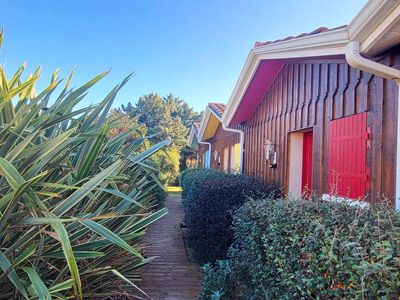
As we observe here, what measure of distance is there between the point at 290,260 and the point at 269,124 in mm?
5370

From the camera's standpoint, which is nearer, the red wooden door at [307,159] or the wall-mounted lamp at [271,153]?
Result: the red wooden door at [307,159]

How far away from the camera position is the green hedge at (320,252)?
158 centimetres

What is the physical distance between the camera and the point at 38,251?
2.07 m

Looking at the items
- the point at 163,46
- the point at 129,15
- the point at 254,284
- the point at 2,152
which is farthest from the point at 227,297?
the point at 163,46

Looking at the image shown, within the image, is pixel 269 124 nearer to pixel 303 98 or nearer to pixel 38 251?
pixel 303 98

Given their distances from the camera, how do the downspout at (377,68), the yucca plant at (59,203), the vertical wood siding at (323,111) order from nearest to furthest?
the yucca plant at (59,203) → the downspout at (377,68) → the vertical wood siding at (323,111)

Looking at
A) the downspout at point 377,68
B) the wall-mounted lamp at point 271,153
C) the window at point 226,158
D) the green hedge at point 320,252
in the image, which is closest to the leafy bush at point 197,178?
the wall-mounted lamp at point 271,153

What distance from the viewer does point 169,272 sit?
5.53 meters

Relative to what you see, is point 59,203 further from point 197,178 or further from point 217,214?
point 197,178

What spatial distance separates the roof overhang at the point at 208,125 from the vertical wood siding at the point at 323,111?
4406mm

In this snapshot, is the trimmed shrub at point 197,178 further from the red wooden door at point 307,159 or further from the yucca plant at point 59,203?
the yucca plant at point 59,203

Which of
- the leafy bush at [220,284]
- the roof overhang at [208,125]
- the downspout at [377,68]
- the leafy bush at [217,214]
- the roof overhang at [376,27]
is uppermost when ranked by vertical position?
the roof overhang at [208,125]

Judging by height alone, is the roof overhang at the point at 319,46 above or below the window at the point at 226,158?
above

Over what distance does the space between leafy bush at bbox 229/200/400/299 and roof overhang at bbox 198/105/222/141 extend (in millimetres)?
9326
